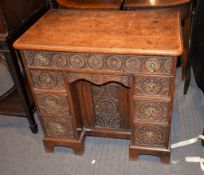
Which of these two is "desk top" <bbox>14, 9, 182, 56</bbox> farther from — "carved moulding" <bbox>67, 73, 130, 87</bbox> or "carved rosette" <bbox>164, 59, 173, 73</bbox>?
"carved moulding" <bbox>67, 73, 130, 87</bbox>

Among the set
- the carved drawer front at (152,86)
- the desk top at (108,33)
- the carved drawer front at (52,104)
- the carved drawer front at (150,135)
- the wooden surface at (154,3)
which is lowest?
the carved drawer front at (150,135)

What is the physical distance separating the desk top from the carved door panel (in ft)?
1.09

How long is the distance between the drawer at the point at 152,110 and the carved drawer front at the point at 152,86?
0.16 ft

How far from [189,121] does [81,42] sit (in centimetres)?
110

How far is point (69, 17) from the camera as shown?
1550 millimetres

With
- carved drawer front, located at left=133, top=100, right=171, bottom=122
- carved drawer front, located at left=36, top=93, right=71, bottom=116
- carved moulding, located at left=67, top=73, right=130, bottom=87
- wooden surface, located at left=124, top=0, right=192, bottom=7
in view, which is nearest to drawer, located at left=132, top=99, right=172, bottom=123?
carved drawer front, located at left=133, top=100, right=171, bottom=122

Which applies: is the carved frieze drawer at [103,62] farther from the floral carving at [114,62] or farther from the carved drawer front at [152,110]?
the carved drawer front at [152,110]

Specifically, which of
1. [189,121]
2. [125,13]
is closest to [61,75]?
[125,13]

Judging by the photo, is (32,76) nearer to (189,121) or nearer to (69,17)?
(69,17)

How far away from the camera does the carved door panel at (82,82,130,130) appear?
1.58 m

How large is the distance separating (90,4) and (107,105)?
0.82 meters

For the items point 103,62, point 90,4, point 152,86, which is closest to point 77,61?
point 103,62

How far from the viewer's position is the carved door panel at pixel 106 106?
1575 mm

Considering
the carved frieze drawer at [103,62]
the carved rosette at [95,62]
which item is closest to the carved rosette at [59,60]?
the carved frieze drawer at [103,62]
